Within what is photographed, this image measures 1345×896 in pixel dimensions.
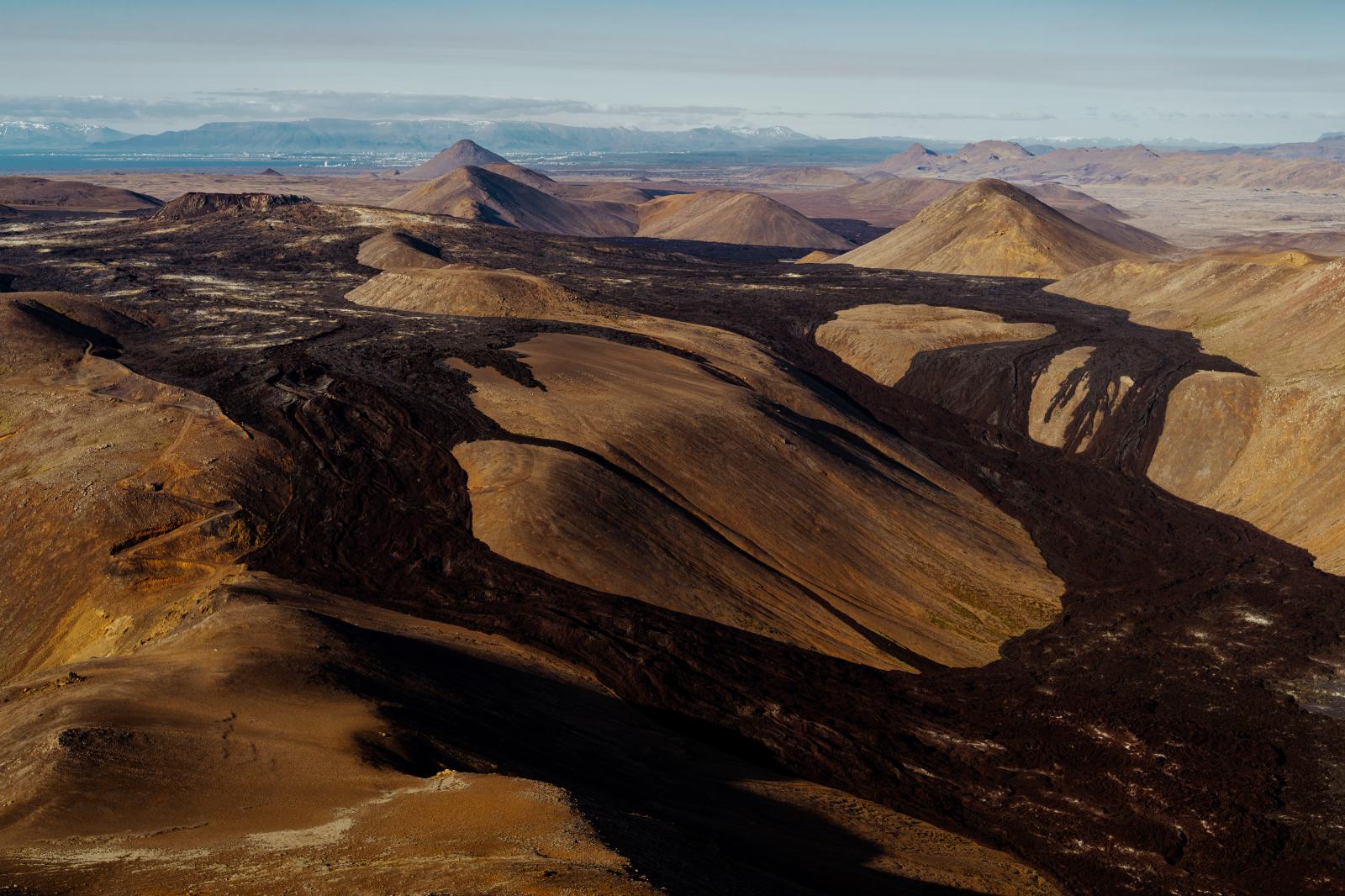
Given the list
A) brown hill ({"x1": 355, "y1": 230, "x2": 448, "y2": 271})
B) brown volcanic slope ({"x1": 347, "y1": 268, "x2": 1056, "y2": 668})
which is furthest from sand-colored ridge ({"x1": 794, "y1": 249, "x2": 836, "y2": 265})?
brown volcanic slope ({"x1": 347, "y1": 268, "x2": 1056, "y2": 668})

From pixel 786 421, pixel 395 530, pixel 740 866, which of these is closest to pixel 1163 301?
pixel 786 421

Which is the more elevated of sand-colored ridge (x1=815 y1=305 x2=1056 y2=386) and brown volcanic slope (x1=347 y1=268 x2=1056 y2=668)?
sand-colored ridge (x1=815 y1=305 x2=1056 y2=386)

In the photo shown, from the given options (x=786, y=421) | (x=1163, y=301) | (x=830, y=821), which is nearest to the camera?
(x=830, y=821)

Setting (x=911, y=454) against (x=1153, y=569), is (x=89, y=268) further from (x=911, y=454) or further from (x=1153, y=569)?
(x=1153, y=569)

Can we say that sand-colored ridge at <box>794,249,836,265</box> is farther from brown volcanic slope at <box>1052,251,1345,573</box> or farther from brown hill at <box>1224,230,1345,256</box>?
brown hill at <box>1224,230,1345,256</box>

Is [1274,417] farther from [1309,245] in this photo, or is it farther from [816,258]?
[1309,245]

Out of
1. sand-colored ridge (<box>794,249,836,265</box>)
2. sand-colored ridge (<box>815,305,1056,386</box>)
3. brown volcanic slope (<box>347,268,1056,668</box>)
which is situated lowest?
brown volcanic slope (<box>347,268,1056,668</box>)
